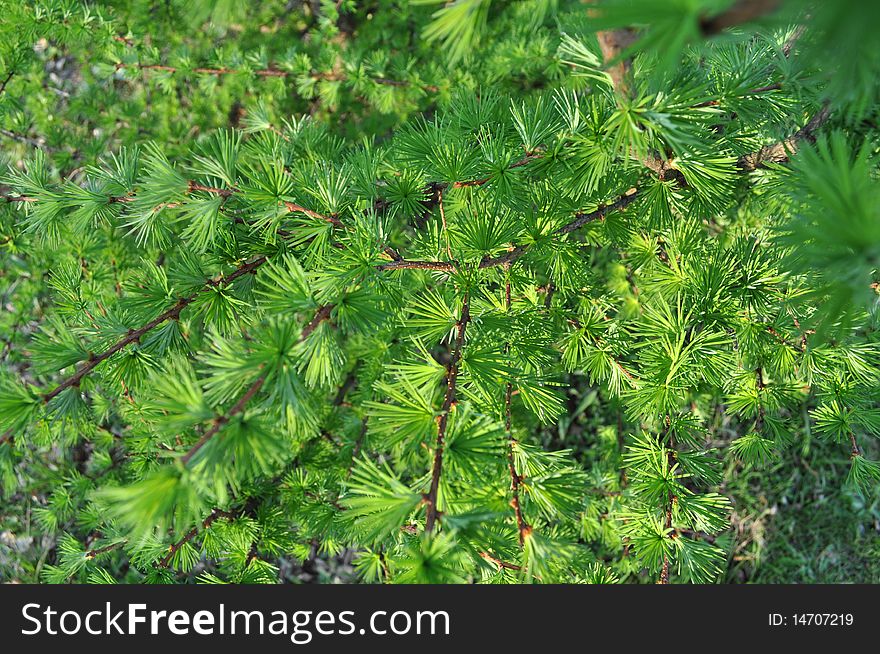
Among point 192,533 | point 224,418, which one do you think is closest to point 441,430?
point 224,418

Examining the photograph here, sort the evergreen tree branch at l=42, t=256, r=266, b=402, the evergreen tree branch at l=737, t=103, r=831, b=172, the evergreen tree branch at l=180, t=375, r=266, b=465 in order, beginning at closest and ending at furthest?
the evergreen tree branch at l=180, t=375, r=266, b=465 < the evergreen tree branch at l=42, t=256, r=266, b=402 < the evergreen tree branch at l=737, t=103, r=831, b=172

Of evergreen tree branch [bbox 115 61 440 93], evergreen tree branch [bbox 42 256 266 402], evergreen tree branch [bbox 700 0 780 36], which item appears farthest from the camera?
evergreen tree branch [bbox 115 61 440 93]

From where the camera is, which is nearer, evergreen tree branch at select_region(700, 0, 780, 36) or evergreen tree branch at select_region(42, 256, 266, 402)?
evergreen tree branch at select_region(700, 0, 780, 36)

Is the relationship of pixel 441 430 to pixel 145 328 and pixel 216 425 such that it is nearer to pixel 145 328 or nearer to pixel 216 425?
pixel 216 425

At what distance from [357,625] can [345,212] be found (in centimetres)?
56

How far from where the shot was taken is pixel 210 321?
1.88 feet

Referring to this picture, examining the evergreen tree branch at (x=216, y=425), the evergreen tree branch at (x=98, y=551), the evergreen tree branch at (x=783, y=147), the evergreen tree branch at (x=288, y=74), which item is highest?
the evergreen tree branch at (x=288, y=74)

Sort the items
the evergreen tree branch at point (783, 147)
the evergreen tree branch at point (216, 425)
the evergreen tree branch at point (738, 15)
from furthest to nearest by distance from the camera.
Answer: the evergreen tree branch at point (783, 147) → the evergreen tree branch at point (216, 425) → the evergreen tree branch at point (738, 15)

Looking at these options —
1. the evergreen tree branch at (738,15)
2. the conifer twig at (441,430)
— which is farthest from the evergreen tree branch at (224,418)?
the evergreen tree branch at (738,15)

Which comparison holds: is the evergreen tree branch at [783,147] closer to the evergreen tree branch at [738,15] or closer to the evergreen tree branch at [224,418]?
the evergreen tree branch at [738,15]

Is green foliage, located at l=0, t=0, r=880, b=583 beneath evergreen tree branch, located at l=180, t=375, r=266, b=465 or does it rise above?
above

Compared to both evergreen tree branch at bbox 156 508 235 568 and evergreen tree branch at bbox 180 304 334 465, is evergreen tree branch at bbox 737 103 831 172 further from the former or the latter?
evergreen tree branch at bbox 156 508 235 568

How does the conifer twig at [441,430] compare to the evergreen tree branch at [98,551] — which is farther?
the evergreen tree branch at [98,551]

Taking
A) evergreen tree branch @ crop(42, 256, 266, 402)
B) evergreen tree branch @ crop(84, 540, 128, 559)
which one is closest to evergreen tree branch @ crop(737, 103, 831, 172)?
evergreen tree branch @ crop(42, 256, 266, 402)
